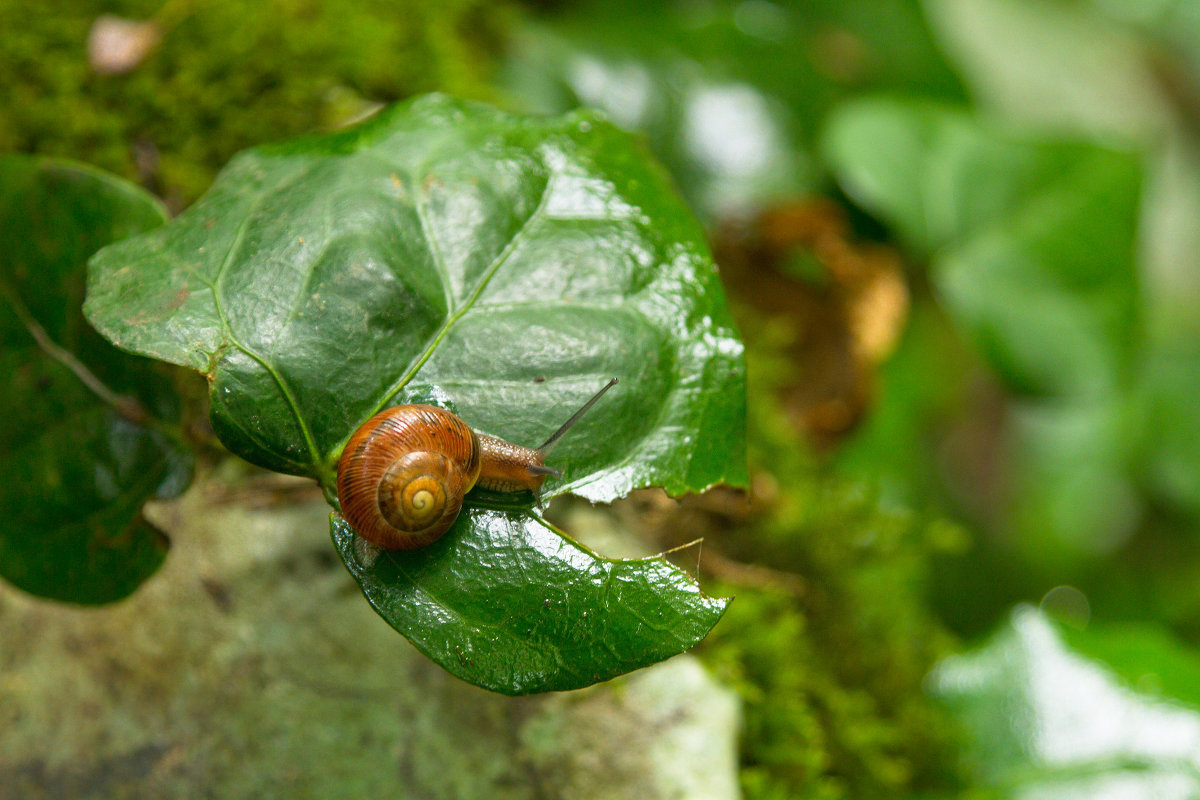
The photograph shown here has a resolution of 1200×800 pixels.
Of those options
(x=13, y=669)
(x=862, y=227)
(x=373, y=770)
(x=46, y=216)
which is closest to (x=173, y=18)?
(x=46, y=216)

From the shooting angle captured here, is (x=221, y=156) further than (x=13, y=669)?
Yes

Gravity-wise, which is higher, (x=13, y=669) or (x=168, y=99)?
(x=168, y=99)

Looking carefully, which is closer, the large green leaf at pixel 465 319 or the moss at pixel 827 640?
the large green leaf at pixel 465 319

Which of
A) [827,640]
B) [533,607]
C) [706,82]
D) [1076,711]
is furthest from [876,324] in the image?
[533,607]

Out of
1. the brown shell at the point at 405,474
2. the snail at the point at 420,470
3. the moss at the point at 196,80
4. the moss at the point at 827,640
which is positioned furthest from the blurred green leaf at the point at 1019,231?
the brown shell at the point at 405,474

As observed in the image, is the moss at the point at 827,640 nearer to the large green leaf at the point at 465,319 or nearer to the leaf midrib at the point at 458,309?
the large green leaf at the point at 465,319

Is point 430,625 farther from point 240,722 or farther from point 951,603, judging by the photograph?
point 951,603
